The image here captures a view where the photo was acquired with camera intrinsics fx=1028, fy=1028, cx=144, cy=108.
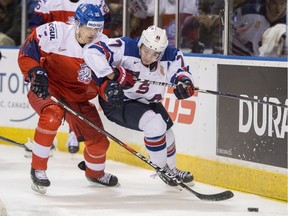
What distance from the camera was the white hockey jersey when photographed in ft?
18.1

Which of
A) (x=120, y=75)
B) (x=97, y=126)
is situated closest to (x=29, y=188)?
(x=97, y=126)

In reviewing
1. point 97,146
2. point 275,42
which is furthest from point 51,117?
point 275,42

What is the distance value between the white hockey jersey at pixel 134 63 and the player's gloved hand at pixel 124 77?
1.2 inches

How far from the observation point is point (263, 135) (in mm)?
5891

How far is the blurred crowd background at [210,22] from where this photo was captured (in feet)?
20.4

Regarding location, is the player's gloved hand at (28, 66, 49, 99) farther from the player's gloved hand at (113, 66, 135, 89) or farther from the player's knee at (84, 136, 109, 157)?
the player's knee at (84, 136, 109, 157)

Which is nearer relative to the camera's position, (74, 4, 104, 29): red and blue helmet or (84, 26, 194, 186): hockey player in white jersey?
(84, 26, 194, 186): hockey player in white jersey

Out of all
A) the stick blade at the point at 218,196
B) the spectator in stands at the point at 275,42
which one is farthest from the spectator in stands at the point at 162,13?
the stick blade at the point at 218,196

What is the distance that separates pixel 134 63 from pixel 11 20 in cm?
288

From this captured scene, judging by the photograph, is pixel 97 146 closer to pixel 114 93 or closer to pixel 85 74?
pixel 85 74

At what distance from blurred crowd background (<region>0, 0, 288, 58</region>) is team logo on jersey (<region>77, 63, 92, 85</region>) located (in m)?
0.94

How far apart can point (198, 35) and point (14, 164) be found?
1554 millimetres

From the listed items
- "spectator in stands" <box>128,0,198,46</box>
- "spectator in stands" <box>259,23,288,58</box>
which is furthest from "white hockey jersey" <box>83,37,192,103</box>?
"spectator in stands" <box>128,0,198,46</box>

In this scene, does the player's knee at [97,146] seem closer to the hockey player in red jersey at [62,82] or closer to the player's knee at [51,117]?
the hockey player in red jersey at [62,82]
